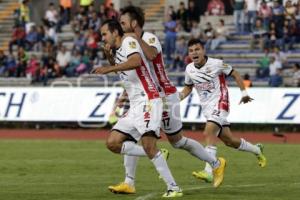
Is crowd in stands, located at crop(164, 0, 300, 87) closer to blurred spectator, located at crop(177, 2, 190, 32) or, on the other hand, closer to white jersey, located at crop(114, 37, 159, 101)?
blurred spectator, located at crop(177, 2, 190, 32)

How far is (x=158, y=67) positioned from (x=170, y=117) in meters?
0.75

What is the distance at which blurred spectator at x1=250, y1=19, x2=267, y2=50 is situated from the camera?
3541cm

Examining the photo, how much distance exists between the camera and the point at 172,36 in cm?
3681

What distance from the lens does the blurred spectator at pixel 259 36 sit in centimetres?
3541

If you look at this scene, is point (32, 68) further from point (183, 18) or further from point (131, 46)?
point (131, 46)

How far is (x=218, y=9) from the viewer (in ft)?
126

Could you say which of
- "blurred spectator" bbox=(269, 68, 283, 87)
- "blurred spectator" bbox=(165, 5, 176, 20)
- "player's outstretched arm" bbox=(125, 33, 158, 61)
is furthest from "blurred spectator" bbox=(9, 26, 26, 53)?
"player's outstretched arm" bbox=(125, 33, 158, 61)

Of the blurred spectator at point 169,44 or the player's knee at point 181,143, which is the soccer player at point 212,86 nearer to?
the player's knee at point 181,143

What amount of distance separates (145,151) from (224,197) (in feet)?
3.95

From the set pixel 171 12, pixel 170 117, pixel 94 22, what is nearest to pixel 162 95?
pixel 170 117

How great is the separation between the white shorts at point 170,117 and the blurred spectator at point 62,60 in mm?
23005

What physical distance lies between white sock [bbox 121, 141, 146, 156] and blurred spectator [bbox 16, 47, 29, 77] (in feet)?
80.0

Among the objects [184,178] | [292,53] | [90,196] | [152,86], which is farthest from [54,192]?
[292,53]

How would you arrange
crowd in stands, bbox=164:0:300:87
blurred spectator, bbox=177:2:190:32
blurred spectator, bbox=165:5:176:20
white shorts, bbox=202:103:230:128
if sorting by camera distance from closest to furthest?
white shorts, bbox=202:103:230:128 → crowd in stands, bbox=164:0:300:87 → blurred spectator, bbox=177:2:190:32 → blurred spectator, bbox=165:5:176:20
